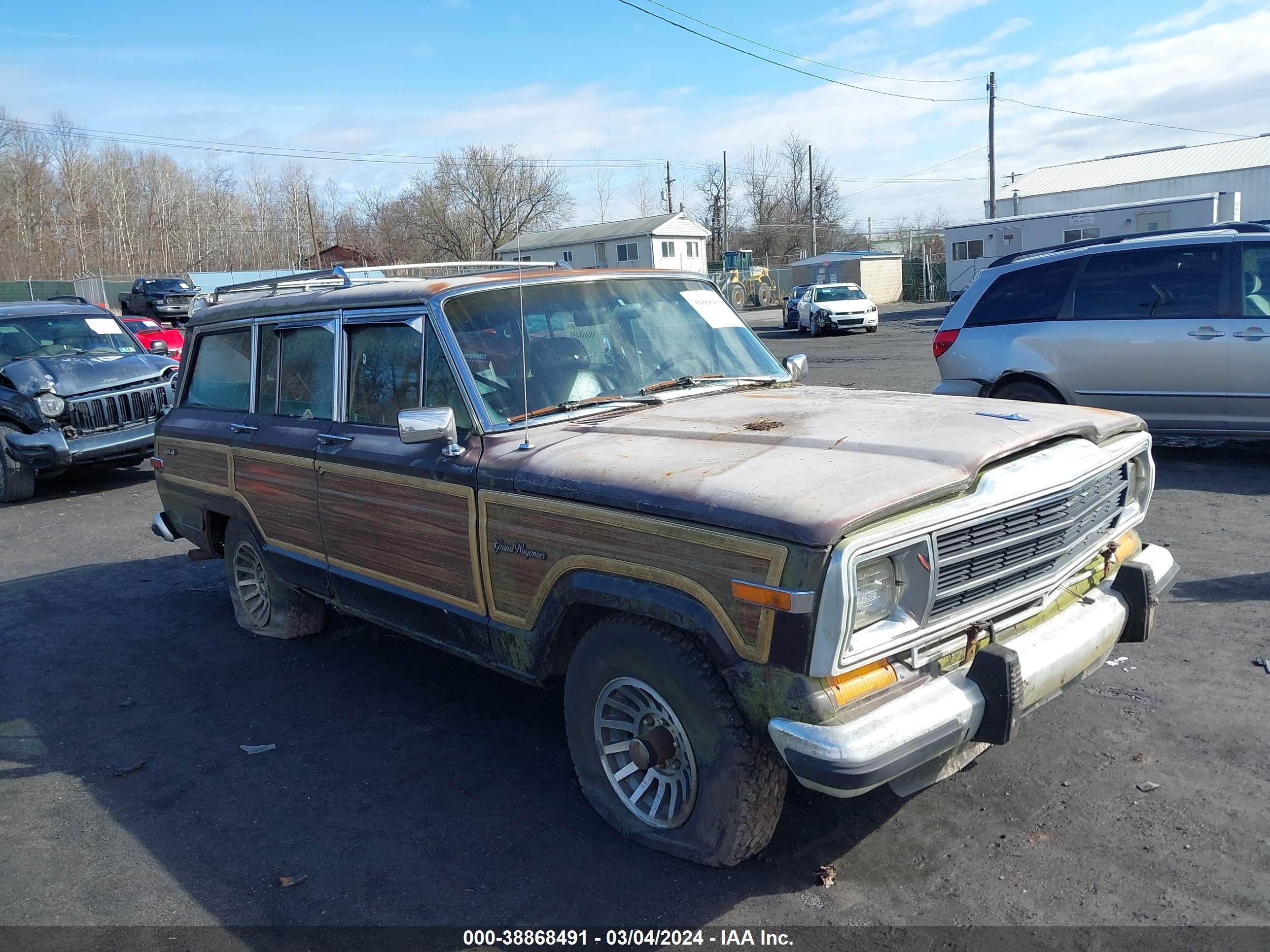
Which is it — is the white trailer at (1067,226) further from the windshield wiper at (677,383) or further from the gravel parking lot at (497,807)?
the gravel parking lot at (497,807)

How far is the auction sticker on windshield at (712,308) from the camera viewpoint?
486 centimetres

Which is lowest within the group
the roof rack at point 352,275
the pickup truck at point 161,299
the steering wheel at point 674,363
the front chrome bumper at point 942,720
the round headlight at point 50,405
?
the front chrome bumper at point 942,720

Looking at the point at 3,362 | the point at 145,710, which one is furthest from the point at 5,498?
the point at 145,710

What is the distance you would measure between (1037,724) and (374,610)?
2.99 metres

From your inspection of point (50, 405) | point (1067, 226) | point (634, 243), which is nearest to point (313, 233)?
point (634, 243)

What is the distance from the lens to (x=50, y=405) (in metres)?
10.4

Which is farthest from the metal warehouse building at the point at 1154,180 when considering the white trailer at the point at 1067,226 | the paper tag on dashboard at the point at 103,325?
the paper tag on dashboard at the point at 103,325

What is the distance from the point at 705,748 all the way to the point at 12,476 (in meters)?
10.4

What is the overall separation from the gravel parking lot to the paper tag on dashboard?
7.41 meters

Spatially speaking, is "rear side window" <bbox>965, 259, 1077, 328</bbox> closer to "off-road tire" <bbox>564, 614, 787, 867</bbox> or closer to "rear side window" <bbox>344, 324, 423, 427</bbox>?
"rear side window" <bbox>344, 324, 423, 427</bbox>

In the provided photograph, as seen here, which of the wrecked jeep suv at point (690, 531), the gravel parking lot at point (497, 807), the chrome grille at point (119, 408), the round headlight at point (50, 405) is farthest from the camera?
the chrome grille at point (119, 408)

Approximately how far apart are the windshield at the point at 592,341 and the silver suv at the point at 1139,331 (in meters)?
4.45

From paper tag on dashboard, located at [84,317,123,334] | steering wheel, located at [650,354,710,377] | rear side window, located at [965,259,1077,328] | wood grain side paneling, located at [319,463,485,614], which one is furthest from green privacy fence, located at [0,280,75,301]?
steering wheel, located at [650,354,710,377]

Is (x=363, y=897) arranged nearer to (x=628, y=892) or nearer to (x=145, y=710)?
(x=628, y=892)
